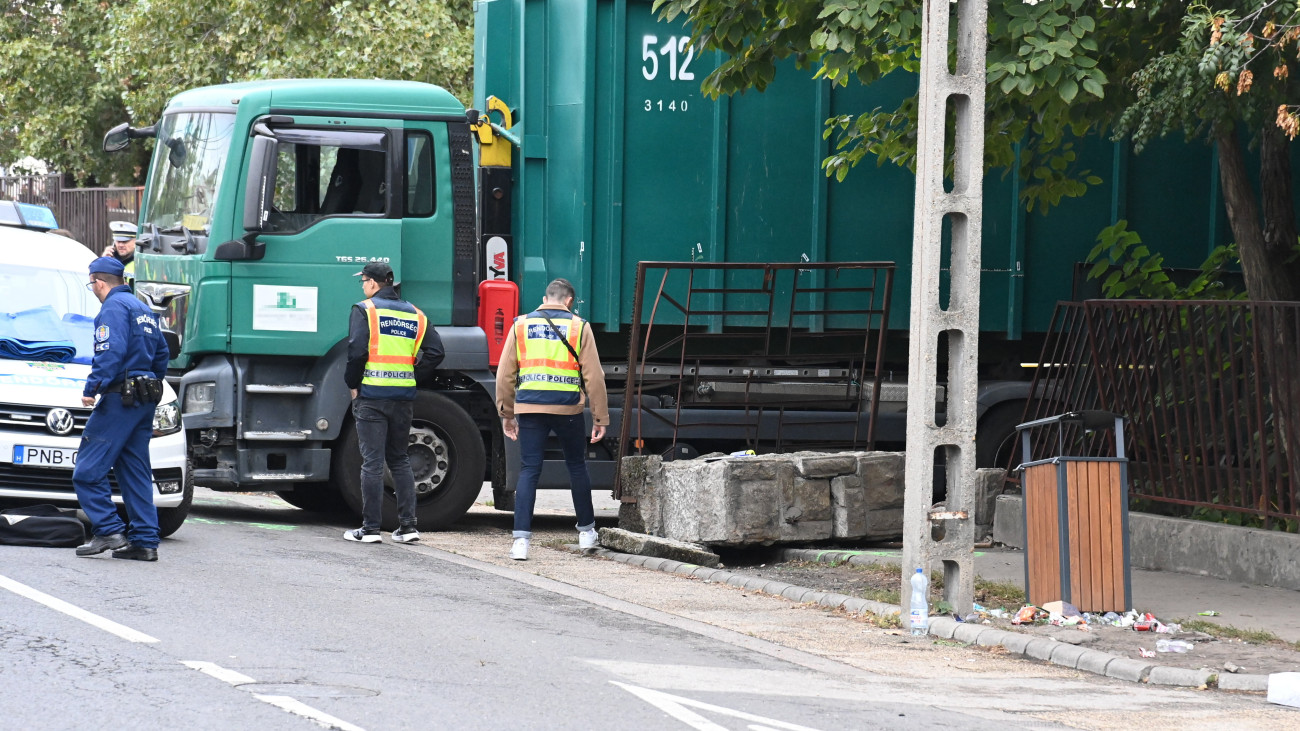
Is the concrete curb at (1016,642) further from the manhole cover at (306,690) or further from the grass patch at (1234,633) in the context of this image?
the manhole cover at (306,690)

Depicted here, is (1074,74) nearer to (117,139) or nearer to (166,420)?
(166,420)

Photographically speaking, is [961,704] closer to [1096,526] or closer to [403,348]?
[1096,526]

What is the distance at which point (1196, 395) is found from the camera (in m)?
9.35

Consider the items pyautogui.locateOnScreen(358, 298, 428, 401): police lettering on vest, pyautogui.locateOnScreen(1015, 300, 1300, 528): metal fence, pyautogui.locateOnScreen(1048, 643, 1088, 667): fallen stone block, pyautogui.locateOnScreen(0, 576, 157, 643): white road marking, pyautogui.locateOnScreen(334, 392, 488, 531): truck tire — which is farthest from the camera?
pyautogui.locateOnScreen(334, 392, 488, 531): truck tire

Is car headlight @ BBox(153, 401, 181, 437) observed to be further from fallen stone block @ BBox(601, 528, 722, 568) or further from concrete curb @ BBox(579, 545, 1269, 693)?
concrete curb @ BBox(579, 545, 1269, 693)

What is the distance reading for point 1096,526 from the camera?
767 cm

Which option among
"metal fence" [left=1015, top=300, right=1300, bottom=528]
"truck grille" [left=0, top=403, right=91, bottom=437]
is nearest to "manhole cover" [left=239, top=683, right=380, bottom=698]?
"truck grille" [left=0, top=403, right=91, bottom=437]

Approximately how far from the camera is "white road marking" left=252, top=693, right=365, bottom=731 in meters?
4.95

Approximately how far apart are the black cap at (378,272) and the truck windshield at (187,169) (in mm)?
1361

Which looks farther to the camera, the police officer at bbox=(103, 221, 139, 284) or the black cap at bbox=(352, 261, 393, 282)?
the police officer at bbox=(103, 221, 139, 284)

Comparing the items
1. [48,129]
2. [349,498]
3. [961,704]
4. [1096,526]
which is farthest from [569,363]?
[48,129]

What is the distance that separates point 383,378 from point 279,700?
4.76m

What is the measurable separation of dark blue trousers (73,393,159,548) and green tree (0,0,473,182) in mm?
9496

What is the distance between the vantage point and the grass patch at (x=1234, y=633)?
7.19 metres
